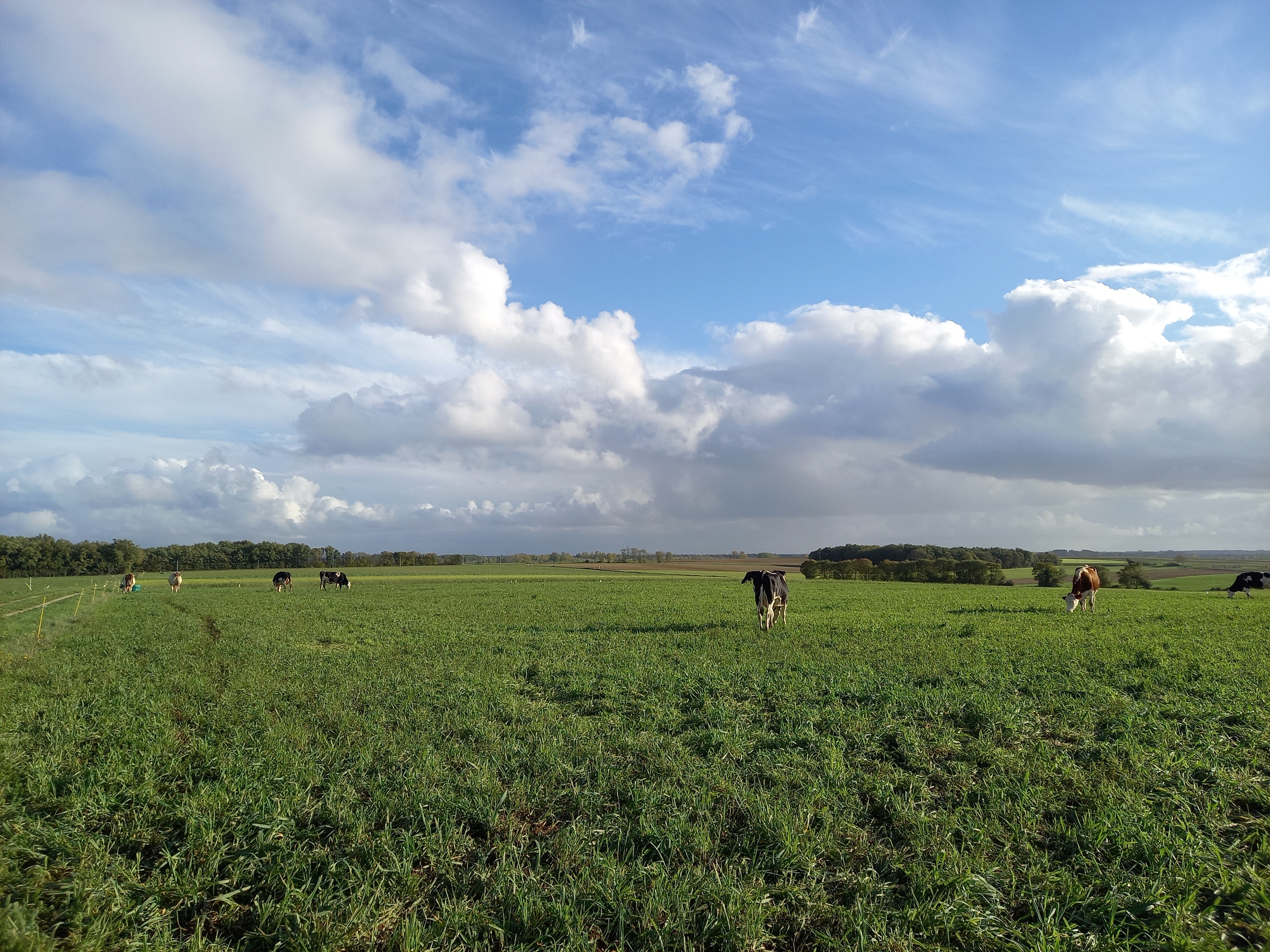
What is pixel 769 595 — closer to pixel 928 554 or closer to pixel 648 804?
pixel 648 804

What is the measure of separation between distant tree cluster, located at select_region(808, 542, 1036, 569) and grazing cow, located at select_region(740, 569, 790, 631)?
75.8 meters

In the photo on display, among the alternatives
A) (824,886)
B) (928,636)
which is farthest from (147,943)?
(928,636)

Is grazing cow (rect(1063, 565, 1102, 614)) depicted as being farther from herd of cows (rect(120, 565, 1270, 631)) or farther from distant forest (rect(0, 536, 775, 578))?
distant forest (rect(0, 536, 775, 578))

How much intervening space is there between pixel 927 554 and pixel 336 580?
84.8 metres

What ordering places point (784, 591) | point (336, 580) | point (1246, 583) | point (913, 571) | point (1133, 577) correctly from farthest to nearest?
point (913, 571)
point (1133, 577)
point (336, 580)
point (1246, 583)
point (784, 591)

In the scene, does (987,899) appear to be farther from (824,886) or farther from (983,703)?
(983,703)

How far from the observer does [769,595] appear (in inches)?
803

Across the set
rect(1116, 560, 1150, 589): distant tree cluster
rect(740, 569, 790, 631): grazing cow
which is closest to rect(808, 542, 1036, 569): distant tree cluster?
rect(1116, 560, 1150, 589): distant tree cluster

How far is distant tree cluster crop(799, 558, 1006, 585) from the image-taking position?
71062 mm

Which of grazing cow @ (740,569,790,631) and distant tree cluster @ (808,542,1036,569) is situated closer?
grazing cow @ (740,569,790,631)

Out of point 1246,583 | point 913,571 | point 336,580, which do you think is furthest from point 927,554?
point 336,580

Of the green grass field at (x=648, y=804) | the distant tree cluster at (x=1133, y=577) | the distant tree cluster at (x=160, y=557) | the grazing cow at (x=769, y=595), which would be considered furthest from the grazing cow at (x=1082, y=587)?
the distant tree cluster at (x=160, y=557)

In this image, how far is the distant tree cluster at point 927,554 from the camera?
97562 millimetres

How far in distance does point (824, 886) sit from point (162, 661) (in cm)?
1803
